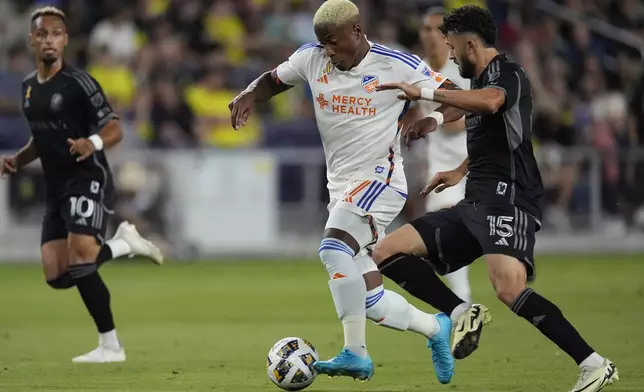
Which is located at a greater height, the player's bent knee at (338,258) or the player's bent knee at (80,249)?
the player's bent knee at (338,258)

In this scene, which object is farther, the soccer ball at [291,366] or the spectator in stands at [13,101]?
the spectator in stands at [13,101]

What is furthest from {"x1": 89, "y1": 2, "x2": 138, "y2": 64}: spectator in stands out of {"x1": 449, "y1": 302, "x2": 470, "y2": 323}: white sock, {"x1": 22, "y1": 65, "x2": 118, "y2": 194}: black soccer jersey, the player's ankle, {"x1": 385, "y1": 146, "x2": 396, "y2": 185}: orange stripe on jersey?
the player's ankle

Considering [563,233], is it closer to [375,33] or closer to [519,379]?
[375,33]

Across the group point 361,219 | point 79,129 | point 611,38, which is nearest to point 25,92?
point 79,129

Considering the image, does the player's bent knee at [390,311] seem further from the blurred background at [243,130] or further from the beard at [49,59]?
the blurred background at [243,130]

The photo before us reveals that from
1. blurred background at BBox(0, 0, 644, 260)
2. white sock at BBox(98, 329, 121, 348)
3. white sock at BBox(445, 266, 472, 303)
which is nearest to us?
white sock at BBox(98, 329, 121, 348)

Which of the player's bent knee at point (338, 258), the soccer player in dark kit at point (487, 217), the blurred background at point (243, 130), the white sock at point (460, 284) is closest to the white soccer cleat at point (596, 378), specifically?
the soccer player in dark kit at point (487, 217)

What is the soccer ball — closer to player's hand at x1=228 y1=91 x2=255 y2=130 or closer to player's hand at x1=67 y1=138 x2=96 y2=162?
player's hand at x1=228 y1=91 x2=255 y2=130

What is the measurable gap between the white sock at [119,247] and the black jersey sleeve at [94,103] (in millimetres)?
1110

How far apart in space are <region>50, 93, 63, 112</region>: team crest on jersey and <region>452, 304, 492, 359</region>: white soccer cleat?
379 cm

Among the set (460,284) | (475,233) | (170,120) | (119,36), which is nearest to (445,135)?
(460,284)

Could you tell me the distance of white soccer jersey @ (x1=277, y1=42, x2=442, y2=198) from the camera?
27.0ft

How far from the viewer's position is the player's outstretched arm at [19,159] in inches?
410

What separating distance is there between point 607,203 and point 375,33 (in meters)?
4.97
